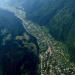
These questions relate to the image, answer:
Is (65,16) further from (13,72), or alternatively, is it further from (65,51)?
(13,72)

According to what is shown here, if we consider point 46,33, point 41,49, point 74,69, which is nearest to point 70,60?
point 74,69

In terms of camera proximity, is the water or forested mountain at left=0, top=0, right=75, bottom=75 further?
forested mountain at left=0, top=0, right=75, bottom=75

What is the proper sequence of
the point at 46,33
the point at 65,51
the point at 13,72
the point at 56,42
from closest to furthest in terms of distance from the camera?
the point at 13,72 < the point at 65,51 < the point at 56,42 < the point at 46,33

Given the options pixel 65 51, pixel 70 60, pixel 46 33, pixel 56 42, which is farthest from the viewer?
pixel 46 33

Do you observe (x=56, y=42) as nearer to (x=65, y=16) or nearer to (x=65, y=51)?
(x=65, y=51)

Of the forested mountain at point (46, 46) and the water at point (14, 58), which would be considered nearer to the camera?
the water at point (14, 58)

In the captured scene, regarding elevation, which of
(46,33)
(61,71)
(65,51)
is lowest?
(61,71)

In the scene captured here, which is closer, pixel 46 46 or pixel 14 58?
pixel 14 58

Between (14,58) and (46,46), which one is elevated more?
(46,46)

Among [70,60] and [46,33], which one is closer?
[70,60]

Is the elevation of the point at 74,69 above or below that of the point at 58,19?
below
